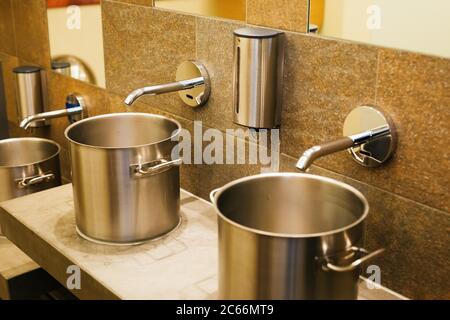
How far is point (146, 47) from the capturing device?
4.70 feet

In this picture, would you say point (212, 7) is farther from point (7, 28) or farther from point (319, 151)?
point (7, 28)

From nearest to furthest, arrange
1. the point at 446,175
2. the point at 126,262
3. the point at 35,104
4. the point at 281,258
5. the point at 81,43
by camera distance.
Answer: the point at 281,258 → the point at 446,175 → the point at 126,262 → the point at 81,43 → the point at 35,104

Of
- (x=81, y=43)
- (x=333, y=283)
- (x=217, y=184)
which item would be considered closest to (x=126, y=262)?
(x=217, y=184)

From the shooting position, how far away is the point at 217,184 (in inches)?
53.2

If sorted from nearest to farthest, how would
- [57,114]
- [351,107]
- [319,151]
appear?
[319,151], [351,107], [57,114]

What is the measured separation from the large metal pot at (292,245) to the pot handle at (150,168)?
21 cm

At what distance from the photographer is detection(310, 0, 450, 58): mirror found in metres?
0.98

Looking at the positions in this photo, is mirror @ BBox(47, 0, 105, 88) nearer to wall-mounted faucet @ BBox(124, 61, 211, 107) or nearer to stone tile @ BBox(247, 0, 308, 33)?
wall-mounted faucet @ BBox(124, 61, 211, 107)

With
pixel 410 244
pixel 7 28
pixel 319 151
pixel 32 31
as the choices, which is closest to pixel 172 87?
pixel 319 151

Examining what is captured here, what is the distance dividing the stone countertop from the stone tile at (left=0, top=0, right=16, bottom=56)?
810 mm

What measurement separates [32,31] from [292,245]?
1374 millimetres

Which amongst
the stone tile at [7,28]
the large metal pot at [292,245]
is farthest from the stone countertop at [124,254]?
the stone tile at [7,28]

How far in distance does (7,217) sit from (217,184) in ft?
1.48
